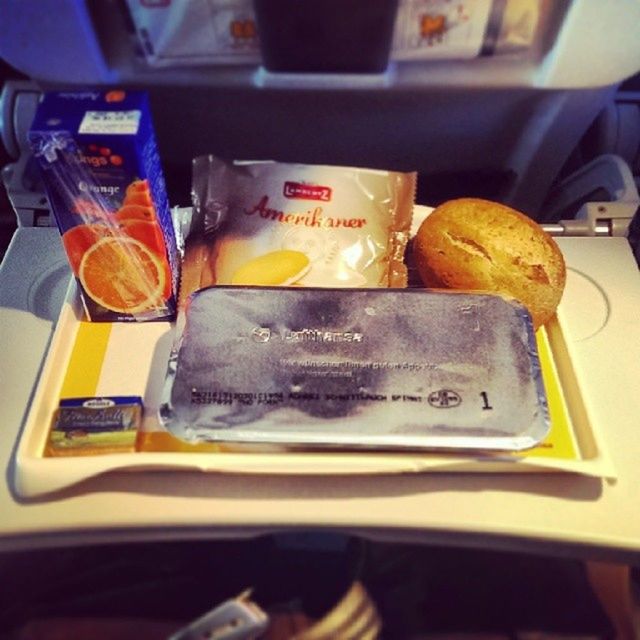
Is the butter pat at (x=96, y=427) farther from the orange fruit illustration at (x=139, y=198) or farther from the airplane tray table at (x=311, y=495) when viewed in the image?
the orange fruit illustration at (x=139, y=198)

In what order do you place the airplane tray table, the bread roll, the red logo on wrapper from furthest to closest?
the red logo on wrapper, the bread roll, the airplane tray table

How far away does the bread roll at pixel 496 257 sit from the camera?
0.71m

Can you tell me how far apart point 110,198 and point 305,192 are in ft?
0.77

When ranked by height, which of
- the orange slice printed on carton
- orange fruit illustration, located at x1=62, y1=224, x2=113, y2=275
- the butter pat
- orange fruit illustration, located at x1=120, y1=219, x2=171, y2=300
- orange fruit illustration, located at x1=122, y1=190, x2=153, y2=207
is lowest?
the butter pat

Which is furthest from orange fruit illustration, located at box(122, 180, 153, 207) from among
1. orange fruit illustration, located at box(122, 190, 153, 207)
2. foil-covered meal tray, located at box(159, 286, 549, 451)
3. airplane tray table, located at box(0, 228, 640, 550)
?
airplane tray table, located at box(0, 228, 640, 550)

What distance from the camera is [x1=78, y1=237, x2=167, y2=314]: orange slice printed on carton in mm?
692

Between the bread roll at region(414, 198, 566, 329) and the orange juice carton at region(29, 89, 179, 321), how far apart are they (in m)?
0.26

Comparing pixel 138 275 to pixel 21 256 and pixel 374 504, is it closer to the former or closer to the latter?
pixel 21 256

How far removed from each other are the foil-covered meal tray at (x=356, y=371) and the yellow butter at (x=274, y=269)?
0.18 ft

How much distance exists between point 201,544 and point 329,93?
498 mm

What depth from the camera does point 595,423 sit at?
2.13 ft

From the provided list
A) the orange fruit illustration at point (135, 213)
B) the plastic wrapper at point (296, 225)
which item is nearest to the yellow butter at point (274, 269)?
the plastic wrapper at point (296, 225)

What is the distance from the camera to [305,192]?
2.67 ft

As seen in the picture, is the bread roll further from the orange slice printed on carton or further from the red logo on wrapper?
the orange slice printed on carton
